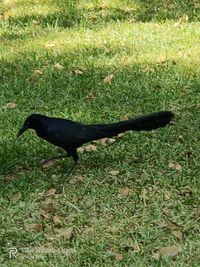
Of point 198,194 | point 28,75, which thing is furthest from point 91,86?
point 198,194

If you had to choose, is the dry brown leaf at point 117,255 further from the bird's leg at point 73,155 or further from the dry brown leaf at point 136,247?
the bird's leg at point 73,155

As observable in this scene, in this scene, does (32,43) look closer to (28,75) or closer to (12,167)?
(28,75)

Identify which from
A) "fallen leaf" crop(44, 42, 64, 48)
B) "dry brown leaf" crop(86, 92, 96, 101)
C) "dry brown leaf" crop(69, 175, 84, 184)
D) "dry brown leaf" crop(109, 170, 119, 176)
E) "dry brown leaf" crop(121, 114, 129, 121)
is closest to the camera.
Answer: "dry brown leaf" crop(69, 175, 84, 184)

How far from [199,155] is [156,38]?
325 centimetres

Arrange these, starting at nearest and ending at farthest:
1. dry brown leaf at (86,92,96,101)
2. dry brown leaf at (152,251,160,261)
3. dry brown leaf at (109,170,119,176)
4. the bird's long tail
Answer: dry brown leaf at (152,251,160,261)
the bird's long tail
dry brown leaf at (109,170,119,176)
dry brown leaf at (86,92,96,101)

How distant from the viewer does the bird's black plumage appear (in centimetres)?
482

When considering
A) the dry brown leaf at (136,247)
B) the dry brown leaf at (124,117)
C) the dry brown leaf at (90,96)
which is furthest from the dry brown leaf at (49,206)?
the dry brown leaf at (90,96)

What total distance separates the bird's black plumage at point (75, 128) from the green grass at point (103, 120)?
37 centimetres

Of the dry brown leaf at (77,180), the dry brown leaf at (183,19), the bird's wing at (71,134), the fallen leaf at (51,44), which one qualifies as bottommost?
the fallen leaf at (51,44)

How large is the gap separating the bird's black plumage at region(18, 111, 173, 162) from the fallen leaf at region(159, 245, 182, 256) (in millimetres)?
1145

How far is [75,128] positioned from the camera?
488 centimetres

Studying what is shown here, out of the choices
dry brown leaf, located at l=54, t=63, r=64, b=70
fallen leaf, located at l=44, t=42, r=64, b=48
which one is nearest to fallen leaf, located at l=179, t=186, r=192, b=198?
dry brown leaf, located at l=54, t=63, r=64, b=70

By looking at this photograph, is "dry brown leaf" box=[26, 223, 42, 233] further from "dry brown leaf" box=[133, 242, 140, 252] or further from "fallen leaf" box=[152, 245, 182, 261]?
"fallen leaf" box=[152, 245, 182, 261]

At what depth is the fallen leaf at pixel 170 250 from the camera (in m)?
4.06
